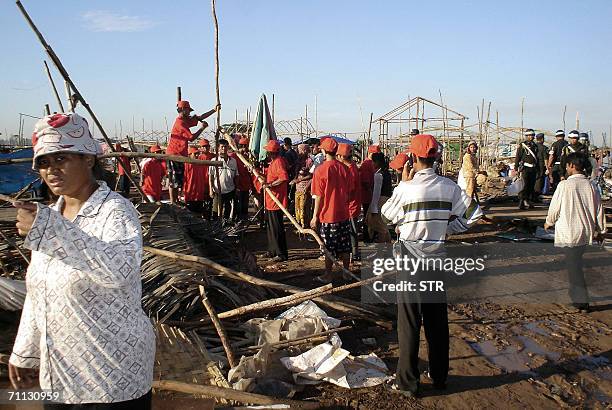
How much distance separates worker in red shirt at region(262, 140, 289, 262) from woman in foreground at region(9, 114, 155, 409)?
17.2 ft

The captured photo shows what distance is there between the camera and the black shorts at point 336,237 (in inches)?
238

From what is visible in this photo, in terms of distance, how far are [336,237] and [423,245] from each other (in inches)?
103

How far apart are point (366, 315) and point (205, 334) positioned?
1503 mm

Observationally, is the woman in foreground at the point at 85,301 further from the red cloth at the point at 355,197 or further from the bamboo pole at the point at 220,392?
the red cloth at the point at 355,197

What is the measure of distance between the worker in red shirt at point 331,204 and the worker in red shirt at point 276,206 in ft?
3.47

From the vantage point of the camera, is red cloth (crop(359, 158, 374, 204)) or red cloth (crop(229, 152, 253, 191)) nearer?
red cloth (crop(359, 158, 374, 204))

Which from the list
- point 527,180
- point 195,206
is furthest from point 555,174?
point 195,206

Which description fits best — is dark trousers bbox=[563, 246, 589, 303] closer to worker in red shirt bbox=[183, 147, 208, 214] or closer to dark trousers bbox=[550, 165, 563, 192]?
worker in red shirt bbox=[183, 147, 208, 214]

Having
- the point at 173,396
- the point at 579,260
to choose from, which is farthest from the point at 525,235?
the point at 173,396

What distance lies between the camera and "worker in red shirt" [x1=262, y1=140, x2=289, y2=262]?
23.1 ft

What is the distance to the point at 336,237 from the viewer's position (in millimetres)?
6062

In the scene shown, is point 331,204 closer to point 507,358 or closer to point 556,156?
point 507,358

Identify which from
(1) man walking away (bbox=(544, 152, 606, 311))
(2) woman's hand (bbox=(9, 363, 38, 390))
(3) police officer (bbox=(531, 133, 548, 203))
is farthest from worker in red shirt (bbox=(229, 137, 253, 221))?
(2) woman's hand (bbox=(9, 363, 38, 390))

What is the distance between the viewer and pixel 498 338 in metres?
4.46
